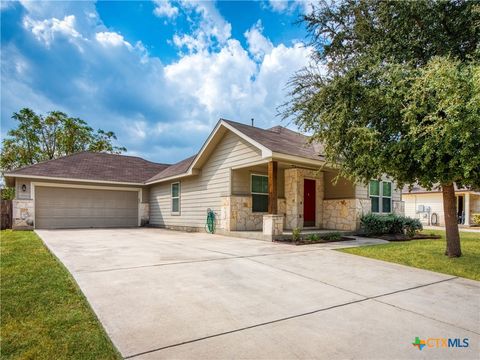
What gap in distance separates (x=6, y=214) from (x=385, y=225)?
57.3 ft

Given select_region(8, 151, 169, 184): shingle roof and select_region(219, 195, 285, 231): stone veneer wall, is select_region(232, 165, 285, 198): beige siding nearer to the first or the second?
select_region(219, 195, 285, 231): stone veneer wall

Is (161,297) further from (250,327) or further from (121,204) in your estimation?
(121,204)

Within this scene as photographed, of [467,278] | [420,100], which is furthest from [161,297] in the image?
[420,100]

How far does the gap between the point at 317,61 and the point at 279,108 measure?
5.10ft

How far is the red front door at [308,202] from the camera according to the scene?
13031mm

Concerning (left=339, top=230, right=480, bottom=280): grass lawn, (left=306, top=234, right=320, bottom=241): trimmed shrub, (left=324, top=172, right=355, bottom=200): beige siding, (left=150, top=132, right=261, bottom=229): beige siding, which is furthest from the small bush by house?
(left=150, top=132, right=261, bottom=229): beige siding

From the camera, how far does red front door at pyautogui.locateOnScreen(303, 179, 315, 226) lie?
1303 cm

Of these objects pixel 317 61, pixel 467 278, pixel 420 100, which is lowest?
pixel 467 278

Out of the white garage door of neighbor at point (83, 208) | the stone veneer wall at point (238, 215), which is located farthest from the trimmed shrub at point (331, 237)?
the white garage door of neighbor at point (83, 208)

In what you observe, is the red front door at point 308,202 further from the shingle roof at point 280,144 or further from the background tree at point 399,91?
the background tree at point 399,91

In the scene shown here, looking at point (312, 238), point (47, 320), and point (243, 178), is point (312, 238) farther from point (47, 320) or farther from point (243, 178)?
point (47, 320)

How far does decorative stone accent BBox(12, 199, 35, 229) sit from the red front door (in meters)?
13.1

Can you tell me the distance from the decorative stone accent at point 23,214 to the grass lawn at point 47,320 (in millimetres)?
11219

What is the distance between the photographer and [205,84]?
18.7 metres
